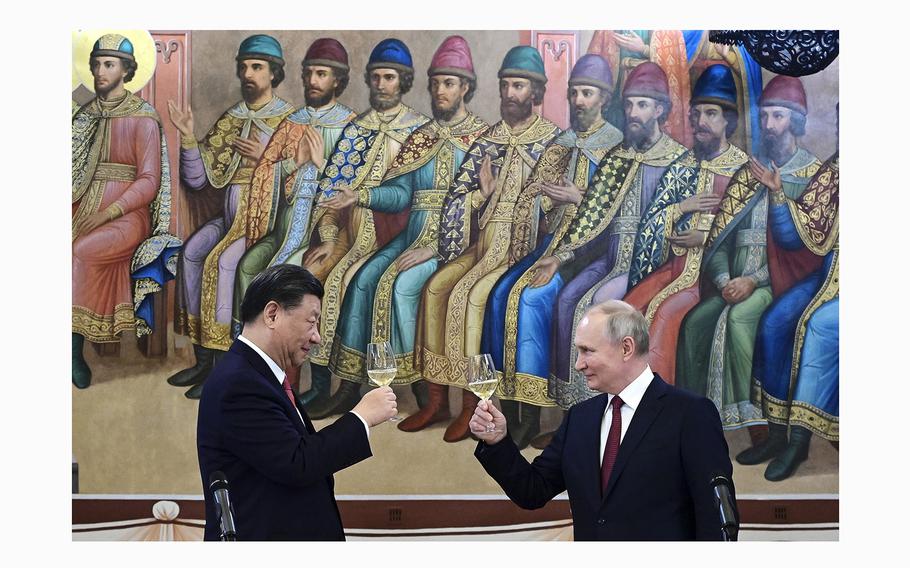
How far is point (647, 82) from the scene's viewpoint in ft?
18.6

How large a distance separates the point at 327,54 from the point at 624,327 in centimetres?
279

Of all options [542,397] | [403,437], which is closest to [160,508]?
[403,437]

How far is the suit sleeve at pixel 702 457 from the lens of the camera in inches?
130

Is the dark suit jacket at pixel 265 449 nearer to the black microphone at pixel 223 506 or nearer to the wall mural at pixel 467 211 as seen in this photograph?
the black microphone at pixel 223 506

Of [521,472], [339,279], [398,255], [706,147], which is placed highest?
[706,147]

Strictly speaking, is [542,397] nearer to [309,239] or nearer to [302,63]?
[309,239]

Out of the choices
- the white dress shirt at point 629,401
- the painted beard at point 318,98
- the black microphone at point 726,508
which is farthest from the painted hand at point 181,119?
the black microphone at point 726,508

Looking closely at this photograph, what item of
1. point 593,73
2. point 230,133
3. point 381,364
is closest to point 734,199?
point 593,73

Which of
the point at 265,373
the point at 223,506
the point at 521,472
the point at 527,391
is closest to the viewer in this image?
Answer: the point at 223,506

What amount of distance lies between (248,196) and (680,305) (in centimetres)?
232

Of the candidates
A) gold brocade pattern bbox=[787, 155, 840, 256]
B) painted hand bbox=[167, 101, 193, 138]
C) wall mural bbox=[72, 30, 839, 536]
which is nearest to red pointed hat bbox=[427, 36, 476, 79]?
wall mural bbox=[72, 30, 839, 536]

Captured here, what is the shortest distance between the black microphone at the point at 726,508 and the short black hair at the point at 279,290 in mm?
1405

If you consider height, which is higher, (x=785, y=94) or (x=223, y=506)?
(x=785, y=94)

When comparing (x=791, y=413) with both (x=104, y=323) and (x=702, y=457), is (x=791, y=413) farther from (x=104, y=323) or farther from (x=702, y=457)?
(x=104, y=323)
